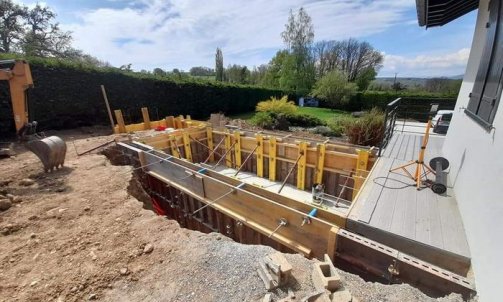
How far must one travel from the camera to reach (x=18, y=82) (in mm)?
5227

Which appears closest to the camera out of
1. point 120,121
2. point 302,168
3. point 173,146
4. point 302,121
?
point 302,168

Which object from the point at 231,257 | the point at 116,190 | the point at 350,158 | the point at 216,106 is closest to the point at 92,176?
the point at 116,190

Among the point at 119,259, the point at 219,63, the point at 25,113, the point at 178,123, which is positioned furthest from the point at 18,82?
the point at 219,63

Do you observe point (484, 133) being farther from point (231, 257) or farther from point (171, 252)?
point (171, 252)

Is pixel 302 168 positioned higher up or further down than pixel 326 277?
further down

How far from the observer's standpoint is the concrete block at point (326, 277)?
192 cm

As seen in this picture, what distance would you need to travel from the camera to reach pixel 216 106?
1731cm

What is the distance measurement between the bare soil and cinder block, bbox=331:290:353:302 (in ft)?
0.49

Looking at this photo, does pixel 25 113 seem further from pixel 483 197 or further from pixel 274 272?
pixel 483 197

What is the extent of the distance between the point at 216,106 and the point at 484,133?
1601cm

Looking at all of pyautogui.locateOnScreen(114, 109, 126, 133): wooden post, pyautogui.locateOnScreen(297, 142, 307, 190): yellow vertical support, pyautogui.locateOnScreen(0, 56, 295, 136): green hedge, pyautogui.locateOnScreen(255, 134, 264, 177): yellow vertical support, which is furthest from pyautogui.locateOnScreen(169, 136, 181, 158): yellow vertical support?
pyautogui.locateOnScreen(297, 142, 307, 190): yellow vertical support

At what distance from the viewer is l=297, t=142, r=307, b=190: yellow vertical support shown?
6.16 metres

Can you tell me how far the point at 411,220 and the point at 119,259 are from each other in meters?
3.54

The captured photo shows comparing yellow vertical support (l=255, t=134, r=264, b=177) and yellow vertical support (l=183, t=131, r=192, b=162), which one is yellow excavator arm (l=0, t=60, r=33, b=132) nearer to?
yellow vertical support (l=183, t=131, r=192, b=162)
